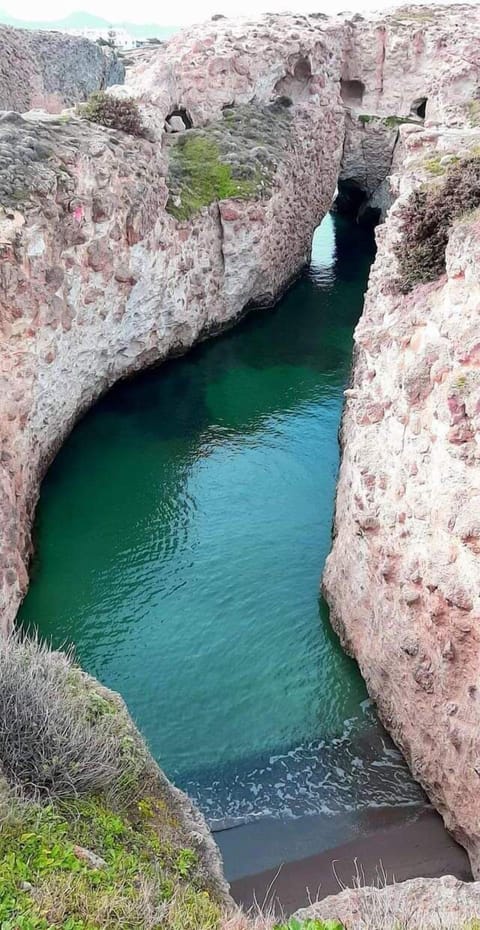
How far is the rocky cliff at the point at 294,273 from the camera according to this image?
28.2 feet

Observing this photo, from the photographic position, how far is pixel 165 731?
9.88m

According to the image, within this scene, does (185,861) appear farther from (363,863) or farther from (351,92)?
(351,92)

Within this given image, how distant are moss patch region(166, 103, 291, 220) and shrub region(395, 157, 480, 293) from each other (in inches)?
367

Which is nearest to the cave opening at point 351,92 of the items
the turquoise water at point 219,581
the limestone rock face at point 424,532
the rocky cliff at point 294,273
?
the rocky cliff at point 294,273

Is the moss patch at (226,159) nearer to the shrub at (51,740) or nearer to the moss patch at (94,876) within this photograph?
the shrub at (51,740)

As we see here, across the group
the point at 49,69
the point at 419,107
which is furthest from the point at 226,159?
Answer: the point at 49,69

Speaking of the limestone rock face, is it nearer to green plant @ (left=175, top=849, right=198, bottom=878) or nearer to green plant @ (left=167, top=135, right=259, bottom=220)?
green plant @ (left=175, top=849, right=198, bottom=878)

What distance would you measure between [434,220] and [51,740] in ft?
28.9

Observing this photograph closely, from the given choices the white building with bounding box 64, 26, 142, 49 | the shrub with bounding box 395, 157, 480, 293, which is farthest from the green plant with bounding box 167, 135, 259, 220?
the white building with bounding box 64, 26, 142, 49

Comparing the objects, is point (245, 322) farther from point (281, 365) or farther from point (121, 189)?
point (121, 189)

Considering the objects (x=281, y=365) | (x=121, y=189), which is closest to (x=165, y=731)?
(x=121, y=189)

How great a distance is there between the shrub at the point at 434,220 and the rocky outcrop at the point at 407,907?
7854mm

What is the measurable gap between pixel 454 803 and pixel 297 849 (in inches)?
77.9

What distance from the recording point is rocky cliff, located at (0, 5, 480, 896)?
859cm
